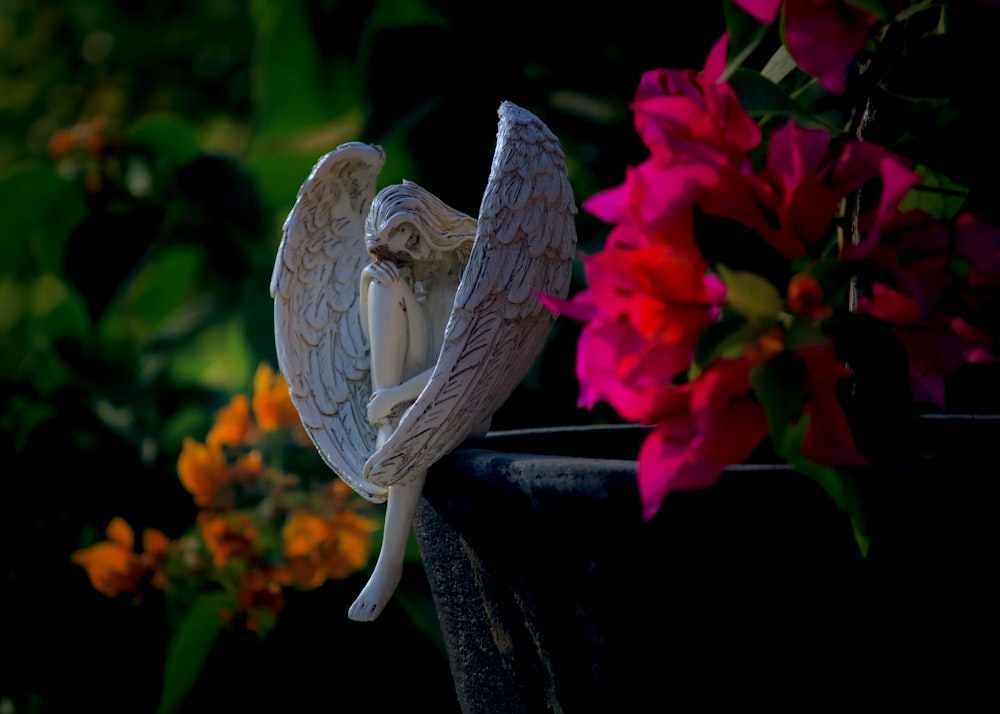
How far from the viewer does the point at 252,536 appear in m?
1.50

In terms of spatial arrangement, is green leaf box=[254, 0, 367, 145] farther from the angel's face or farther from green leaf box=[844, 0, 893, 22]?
green leaf box=[844, 0, 893, 22]

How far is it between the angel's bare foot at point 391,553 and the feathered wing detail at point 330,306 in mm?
59

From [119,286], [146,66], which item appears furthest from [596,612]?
[146,66]

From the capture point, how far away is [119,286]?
6.60ft

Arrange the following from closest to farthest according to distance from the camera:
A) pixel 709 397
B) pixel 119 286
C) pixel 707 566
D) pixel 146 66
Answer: pixel 709 397
pixel 707 566
pixel 119 286
pixel 146 66

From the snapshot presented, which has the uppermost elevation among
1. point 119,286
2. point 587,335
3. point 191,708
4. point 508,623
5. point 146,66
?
point 587,335

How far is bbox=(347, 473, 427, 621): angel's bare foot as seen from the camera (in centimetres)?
97

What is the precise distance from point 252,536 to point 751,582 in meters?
0.96

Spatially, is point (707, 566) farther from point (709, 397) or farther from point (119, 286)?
point (119, 286)

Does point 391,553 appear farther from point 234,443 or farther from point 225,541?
point 234,443

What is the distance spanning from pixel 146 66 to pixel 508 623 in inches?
174

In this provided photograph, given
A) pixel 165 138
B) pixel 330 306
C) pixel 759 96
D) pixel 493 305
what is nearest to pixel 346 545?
pixel 330 306

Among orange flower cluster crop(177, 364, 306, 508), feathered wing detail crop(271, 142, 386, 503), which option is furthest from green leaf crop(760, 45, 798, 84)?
orange flower cluster crop(177, 364, 306, 508)

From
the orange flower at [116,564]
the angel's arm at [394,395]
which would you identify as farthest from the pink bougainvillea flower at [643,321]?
the orange flower at [116,564]
